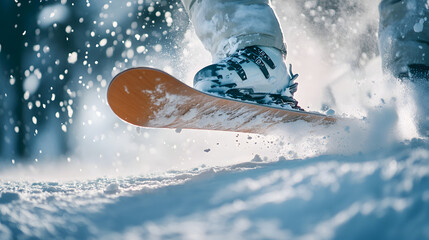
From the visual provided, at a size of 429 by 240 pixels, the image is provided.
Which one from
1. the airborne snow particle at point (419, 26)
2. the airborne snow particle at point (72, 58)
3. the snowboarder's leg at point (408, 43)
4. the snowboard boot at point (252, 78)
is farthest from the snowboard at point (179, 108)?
the airborne snow particle at point (72, 58)

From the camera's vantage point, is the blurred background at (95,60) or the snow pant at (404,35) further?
the blurred background at (95,60)

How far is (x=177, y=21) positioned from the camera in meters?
3.50

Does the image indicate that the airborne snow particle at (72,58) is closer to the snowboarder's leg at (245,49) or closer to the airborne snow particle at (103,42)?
the airborne snow particle at (103,42)

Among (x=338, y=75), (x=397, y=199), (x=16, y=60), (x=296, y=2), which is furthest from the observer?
Answer: (x=16, y=60)

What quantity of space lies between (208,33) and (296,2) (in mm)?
2485

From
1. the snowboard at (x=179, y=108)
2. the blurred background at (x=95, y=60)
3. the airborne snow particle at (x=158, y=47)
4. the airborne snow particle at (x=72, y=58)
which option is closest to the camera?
the snowboard at (x=179, y=108)

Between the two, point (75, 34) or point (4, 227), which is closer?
point (4, 227)

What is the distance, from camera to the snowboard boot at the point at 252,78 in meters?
1.03

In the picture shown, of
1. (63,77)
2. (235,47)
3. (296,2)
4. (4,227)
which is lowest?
(4,227)

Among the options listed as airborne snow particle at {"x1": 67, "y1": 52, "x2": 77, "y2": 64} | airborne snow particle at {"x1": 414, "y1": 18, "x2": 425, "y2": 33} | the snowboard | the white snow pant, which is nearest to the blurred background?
airborne snow particle at {"x1": 67, "y1": 52, "x2": 77, "y2": 64}

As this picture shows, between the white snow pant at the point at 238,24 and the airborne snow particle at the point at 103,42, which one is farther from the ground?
the airborne snow particle at the point at 103,42

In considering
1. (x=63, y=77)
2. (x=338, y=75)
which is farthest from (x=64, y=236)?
(x=63, y=77)

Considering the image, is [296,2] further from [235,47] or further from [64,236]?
[64,236]

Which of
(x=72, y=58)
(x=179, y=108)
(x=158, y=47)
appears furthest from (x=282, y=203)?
(x=72, y=58)
